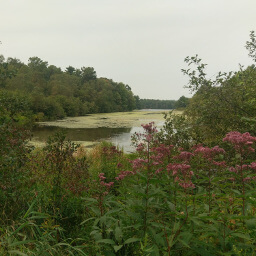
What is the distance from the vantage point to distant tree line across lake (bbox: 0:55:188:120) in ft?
114

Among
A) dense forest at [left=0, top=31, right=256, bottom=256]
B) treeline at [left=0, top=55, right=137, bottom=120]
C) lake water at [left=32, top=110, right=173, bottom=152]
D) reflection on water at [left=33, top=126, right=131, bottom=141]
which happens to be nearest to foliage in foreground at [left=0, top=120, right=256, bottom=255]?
dense forest at [left=0, top=31, right=256, bottom=256]

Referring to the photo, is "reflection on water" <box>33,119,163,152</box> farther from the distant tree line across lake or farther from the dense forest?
the dense forest

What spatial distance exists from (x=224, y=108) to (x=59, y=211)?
427 centimetres

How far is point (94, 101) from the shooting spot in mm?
53031

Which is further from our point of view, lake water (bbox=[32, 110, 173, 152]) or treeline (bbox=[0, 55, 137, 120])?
treeline (bbox=[0, 55, 137, 120])

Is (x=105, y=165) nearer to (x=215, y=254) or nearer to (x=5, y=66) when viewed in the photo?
(x=5, y=66)

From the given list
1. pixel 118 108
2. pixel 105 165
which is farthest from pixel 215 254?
pixel 118 108

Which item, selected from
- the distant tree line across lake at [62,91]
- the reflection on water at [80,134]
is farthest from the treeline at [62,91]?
the reflection on water at [80,134]

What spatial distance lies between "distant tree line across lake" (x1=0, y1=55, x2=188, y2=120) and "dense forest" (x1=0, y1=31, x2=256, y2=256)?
2019 millimetres

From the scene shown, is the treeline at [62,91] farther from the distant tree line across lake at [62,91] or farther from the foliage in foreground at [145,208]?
the foliage in foreground at [145,208]

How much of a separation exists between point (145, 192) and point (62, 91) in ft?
151

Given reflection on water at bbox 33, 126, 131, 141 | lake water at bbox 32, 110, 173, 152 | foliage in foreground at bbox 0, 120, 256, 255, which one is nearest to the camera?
foliage in foreground at bbox 0, 120, 256, 255

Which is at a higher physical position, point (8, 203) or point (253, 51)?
point (253, 51)

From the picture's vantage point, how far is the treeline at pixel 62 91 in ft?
114
